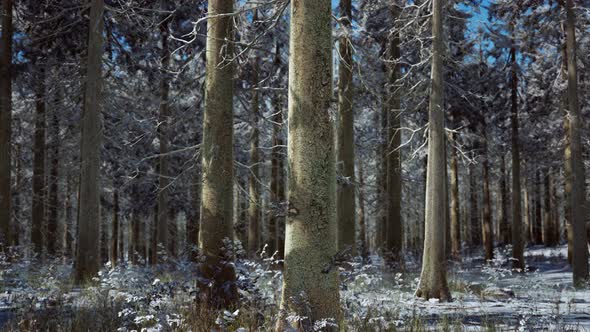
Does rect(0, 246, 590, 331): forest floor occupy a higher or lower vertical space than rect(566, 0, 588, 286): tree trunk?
lower

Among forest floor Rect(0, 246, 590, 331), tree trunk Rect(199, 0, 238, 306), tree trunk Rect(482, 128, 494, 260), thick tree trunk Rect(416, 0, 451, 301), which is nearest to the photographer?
forest floor Rect(0, 246, 590, 331)

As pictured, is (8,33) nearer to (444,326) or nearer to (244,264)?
(244,264)

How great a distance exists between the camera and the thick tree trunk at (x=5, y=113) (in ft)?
44.4

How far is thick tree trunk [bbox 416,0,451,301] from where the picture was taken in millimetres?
9602

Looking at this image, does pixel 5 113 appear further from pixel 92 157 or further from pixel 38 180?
Result: pixel 38 180

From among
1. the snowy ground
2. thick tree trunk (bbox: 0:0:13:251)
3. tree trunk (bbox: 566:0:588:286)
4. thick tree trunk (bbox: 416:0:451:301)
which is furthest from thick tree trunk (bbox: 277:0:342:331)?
tree trunk (bbox: 566:0:588:286)

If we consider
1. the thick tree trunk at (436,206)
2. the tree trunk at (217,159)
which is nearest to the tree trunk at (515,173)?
the thick tree trunk at (436,206)

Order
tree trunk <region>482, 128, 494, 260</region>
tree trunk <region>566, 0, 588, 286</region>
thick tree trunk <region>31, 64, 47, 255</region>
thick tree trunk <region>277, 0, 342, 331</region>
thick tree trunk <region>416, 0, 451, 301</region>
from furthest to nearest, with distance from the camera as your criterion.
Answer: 1. tree trunk <region>482, 128, 494, 260</region>
2. thick tree trunk <region>31, 64, 47, 255</region>
3. tree trunk <region>566, 0, 588, 286</region>
4. thick tree trunk <region>416, 0, 451, 301</region>
5. thick tree trunk <region>277, 0, 342, 331</region>

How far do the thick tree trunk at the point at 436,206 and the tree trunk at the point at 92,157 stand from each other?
751cm

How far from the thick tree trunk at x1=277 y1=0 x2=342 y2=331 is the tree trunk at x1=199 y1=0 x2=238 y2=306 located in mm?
2319

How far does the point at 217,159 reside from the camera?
698cm

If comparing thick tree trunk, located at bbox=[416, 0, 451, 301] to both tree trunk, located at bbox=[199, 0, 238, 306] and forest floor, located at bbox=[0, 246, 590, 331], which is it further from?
tree trunk, located at bbox=[199, 0, 238, 306]

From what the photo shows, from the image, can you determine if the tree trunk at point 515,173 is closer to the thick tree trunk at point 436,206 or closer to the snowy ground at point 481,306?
the snowy ground at point 481,306

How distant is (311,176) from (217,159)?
2.63 metres
